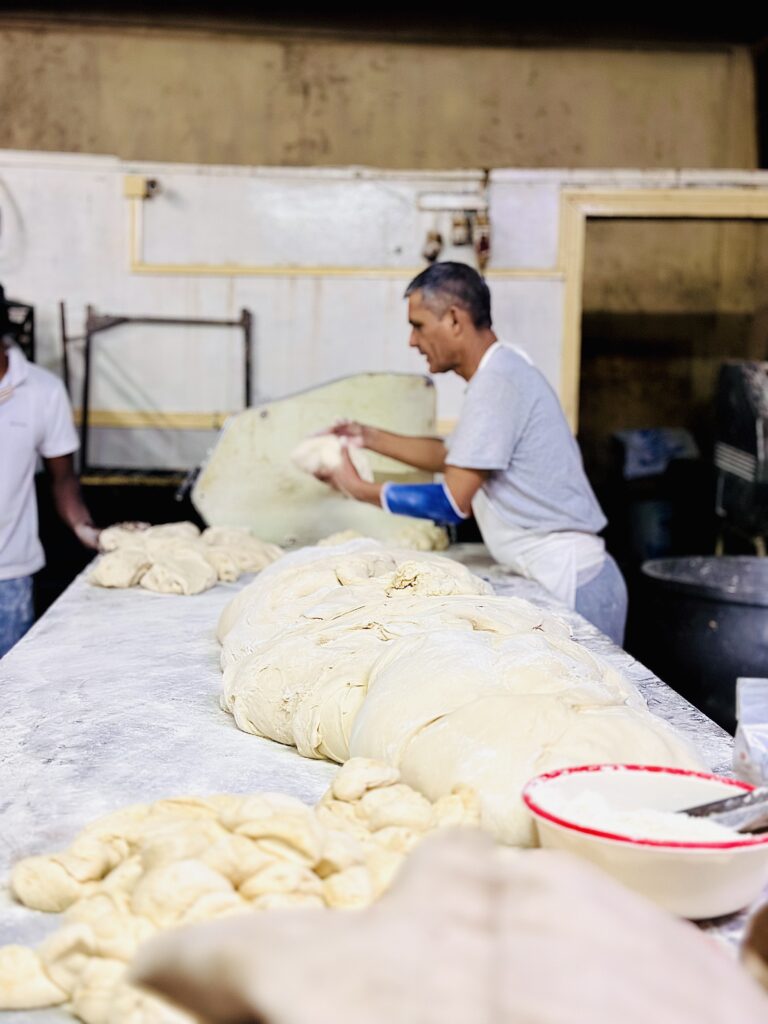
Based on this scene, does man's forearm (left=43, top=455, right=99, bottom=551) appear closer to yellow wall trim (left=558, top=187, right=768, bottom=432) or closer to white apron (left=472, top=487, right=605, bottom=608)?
white apron (left=472, top=487, right=605, bottom=608)

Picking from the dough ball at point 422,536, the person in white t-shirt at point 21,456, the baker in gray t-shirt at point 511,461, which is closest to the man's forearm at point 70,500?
the person in white t-shirt at point 21,456

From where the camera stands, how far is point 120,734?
88.0 inches

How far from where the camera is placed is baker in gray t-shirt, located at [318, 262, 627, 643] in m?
3.62

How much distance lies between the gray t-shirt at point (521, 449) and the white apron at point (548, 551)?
33 millimetres

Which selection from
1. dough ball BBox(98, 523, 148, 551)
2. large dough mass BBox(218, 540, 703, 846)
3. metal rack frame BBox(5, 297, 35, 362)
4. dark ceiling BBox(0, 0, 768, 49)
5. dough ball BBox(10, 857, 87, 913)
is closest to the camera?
dough ball BBox(10, 857, 87, 913)

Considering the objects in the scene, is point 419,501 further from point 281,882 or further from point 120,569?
point 281,882

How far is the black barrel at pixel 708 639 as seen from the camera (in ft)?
12.8

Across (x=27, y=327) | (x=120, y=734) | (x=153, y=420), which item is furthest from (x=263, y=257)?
(x=120, y=734)

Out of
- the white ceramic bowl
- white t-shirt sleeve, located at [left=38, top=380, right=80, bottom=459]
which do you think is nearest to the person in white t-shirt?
white t-shirt sleeve, located at [left=38, top=380, right=80, bottom=459]

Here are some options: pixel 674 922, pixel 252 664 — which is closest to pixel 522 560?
pixel 252 664

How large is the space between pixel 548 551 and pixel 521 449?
15.7 inches

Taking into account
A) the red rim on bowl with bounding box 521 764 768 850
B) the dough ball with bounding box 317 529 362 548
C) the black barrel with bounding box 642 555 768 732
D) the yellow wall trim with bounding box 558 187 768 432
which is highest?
the yellow wall trim with bounding box 558 187 768 432

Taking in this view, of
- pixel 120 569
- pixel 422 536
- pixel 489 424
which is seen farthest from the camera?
pixel 422 536

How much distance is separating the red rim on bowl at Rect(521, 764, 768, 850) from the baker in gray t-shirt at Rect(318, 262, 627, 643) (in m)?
2.09
